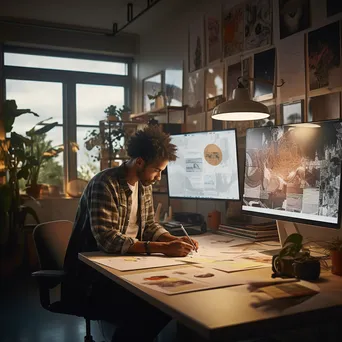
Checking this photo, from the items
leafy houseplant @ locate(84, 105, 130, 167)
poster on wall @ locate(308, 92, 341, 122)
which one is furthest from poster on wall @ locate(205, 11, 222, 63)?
leafy houseplant @ locate(84, 105, 130, 167)

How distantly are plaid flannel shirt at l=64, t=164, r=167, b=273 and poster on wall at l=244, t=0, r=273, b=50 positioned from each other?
4.85ft

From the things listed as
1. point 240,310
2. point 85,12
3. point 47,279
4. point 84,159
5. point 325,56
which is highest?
point 85,12

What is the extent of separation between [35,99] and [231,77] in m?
2.95

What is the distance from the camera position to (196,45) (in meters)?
3.99

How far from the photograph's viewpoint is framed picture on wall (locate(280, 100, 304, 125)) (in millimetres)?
2695

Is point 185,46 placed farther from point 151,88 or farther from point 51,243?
point 51,243

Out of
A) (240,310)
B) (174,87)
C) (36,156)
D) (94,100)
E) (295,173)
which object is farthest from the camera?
(94,100)

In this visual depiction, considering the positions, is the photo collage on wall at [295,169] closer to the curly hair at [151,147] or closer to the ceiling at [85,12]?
the curly hair at [151,147]

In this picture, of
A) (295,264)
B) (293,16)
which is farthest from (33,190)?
(295,264)

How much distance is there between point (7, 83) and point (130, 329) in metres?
4.20

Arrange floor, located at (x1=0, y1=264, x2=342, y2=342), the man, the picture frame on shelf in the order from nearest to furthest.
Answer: the man < floor, located at (x1=0, y1=264, x2=342, y2=342) < the picture frame on shelf

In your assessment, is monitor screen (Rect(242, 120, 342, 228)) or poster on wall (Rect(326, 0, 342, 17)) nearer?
monitor screen (Rect(242, 120, 342, 228))

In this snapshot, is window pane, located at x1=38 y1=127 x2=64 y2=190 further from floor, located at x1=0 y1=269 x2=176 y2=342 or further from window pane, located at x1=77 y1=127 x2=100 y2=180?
floor, located at x1=0 y1=269 x2=176 y2=342

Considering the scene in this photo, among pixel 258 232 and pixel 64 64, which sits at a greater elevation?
pixel 64 64
